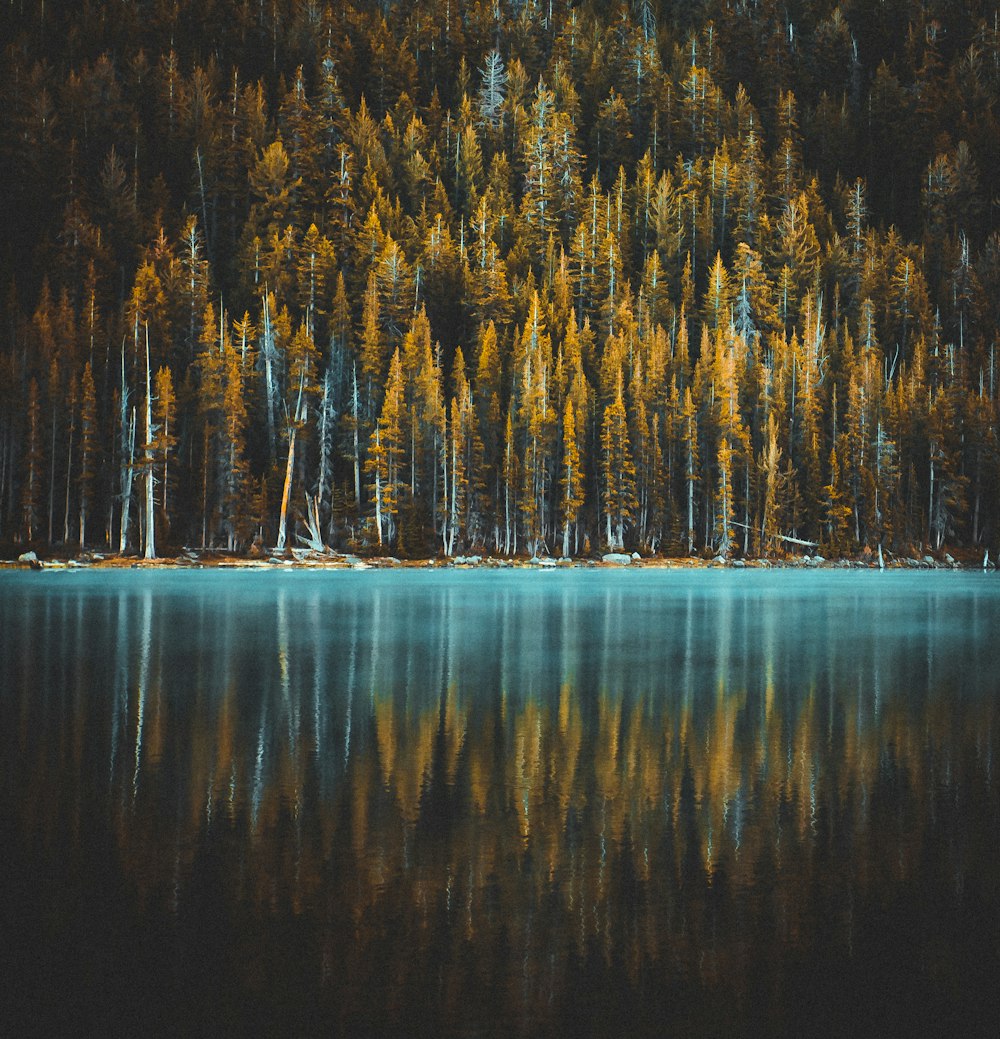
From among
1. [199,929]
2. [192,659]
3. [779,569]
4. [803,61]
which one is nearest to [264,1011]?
[199,929]

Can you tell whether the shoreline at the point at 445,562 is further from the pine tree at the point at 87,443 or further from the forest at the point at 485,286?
the pine tree at the point at 87,443

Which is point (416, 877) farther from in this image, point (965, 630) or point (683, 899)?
point (965, 630)

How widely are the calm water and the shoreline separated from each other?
50.5 metres

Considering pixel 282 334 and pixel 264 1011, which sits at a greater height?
pixel 282 334

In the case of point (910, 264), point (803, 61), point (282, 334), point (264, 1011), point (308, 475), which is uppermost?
point (803, 61)

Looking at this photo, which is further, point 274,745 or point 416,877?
point 274,745

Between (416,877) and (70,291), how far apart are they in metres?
91.9

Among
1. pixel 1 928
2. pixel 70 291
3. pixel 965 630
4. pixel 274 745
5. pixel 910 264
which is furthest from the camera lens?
pixel 910 264

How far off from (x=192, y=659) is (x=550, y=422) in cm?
6510

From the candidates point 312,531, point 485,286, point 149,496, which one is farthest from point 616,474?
point 149,496

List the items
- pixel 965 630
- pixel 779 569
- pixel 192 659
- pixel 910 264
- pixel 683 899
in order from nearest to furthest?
pixel 683 899 → pixel 192 659 → pixel 965 630 → pixel 779 569 → pixel 910 264

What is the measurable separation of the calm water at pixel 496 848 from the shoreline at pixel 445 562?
166 feet

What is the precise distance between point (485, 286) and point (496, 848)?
90.7m

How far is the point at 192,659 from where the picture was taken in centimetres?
2183
